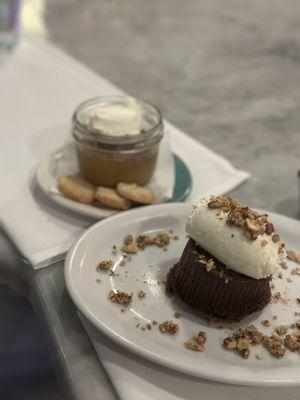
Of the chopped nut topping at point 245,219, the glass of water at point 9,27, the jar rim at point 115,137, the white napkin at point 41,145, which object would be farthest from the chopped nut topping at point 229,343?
the glass of water at point 9,27

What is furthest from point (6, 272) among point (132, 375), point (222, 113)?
point (222, 113)

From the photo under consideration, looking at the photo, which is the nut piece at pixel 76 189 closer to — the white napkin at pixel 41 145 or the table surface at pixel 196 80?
the white napkin at pixel 41 145

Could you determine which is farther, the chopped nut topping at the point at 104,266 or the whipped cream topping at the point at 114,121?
the whipped cream topping at the point at 114,121

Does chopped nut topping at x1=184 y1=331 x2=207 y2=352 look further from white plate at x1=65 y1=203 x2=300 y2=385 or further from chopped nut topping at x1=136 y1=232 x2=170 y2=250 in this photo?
chopped nut topping at x1=136 y1=232 x2=170 y2=250

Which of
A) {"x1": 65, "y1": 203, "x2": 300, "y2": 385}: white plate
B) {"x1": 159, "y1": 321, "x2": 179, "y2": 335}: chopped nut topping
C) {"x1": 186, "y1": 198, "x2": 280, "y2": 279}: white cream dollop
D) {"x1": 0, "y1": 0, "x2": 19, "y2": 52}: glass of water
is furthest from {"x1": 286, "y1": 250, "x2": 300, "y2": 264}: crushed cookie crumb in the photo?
{"x1": 0, "y1": 0, "x2": 19, "y2": 52}: glass of water

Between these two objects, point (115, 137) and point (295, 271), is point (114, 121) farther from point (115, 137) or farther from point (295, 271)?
point (295, 271)
